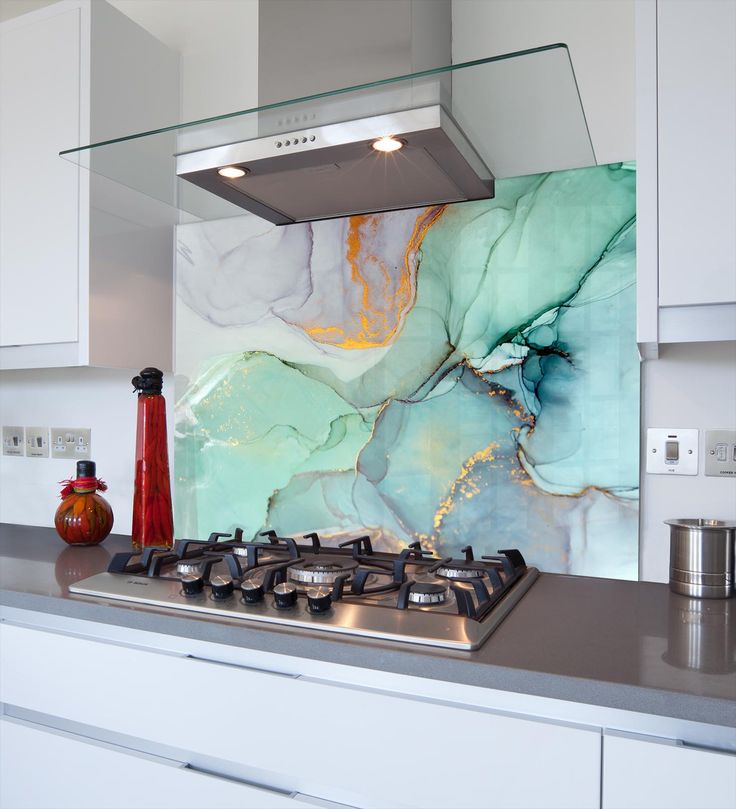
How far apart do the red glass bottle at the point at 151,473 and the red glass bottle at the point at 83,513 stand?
0.51 feet

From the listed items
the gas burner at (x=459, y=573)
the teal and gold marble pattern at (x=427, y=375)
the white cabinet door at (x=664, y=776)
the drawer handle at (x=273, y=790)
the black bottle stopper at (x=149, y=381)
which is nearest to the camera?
the white cabinet door at (x=664, y=776)

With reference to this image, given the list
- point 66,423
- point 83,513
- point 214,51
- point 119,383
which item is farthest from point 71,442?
point 214,51

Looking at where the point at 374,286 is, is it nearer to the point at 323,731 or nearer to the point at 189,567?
the point at 189,567

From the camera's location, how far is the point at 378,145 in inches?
50.5

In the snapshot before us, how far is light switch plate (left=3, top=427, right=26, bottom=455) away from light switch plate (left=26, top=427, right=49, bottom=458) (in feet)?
0.08

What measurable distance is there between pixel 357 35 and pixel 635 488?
1.10m

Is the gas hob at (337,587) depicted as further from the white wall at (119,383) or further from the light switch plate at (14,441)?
the light switch plate at (14,441)

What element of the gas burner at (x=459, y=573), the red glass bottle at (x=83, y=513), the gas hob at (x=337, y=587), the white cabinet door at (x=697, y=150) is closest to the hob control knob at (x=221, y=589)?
the gas hob at (x=337, y=587)

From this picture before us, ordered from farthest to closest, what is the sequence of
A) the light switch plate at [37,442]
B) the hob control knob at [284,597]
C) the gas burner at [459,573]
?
1. the light switch plate at [37,442]
2. the gas burner at [459,573]
3. the hob control knob at [284,597]

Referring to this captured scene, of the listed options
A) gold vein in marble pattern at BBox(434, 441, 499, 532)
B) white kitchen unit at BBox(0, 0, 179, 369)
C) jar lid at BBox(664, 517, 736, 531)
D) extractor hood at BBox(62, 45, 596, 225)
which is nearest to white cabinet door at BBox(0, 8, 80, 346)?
white kitchen unit at BBox(0, 0, 179, 369)

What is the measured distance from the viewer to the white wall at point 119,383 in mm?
2033

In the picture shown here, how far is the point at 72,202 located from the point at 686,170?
141cm

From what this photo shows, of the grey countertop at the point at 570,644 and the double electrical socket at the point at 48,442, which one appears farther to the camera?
the double electrical socket at the point at 48,442

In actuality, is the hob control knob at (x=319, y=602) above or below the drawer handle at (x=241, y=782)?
above
